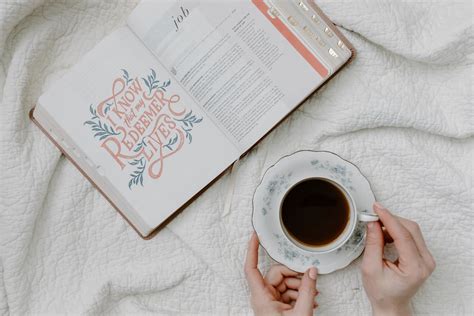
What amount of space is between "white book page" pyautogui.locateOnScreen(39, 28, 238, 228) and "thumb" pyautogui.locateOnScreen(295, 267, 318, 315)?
0.21 metres

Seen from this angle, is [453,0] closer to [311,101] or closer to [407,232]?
[311,101]

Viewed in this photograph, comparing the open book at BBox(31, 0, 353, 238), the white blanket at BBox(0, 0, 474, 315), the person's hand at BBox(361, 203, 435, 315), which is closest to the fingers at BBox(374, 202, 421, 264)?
the person's hand at BBox(361, 203, 435, 315)

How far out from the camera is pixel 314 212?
799 millimetres

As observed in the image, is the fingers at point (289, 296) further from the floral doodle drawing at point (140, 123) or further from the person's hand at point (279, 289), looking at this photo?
the floral doodle drawing at point (140, 123)

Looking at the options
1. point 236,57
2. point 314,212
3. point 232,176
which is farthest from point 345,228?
point 236,57

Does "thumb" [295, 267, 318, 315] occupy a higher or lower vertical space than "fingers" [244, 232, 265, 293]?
lower

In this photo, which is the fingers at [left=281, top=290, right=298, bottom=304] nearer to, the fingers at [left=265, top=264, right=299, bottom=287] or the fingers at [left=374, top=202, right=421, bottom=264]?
the fingers at [left=265, top=264, right=299, bottom=287]

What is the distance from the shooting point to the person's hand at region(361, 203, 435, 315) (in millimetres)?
728

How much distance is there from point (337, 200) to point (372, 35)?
254 mm

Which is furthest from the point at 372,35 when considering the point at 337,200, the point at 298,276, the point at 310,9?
the point at 298,276

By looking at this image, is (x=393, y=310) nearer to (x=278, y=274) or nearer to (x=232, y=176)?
(x=278, y=274)

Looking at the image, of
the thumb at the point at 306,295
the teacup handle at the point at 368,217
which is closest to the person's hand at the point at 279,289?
the thumb at the point at 306,295

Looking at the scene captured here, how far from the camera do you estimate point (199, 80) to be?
835 millimetres

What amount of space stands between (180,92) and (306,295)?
0.35 metres
